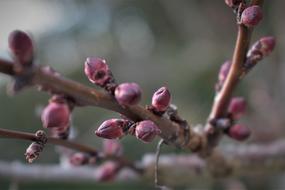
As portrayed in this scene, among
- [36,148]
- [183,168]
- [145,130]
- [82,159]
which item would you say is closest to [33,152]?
[36,148]

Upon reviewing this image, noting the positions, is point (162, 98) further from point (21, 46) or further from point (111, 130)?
point (21, 46)

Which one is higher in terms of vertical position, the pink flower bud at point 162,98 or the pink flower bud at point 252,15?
the pink flower bud at point 252,15

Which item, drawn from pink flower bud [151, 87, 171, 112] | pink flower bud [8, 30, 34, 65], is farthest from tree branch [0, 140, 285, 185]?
pink flower bud [8, 30, 34, 65]

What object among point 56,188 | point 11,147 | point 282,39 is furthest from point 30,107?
point 282,39

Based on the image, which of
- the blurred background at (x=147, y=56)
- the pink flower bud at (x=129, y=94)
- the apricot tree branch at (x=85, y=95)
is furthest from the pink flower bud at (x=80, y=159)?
the blurred background at (x=147, y=56)

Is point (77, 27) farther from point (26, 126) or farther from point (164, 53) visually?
point (26, 126)

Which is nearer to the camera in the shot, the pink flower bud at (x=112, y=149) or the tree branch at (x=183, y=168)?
the pink flower bud at (x=112, y=149)

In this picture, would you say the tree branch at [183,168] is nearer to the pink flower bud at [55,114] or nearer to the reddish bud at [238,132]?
the reddish bud at [238,132]
